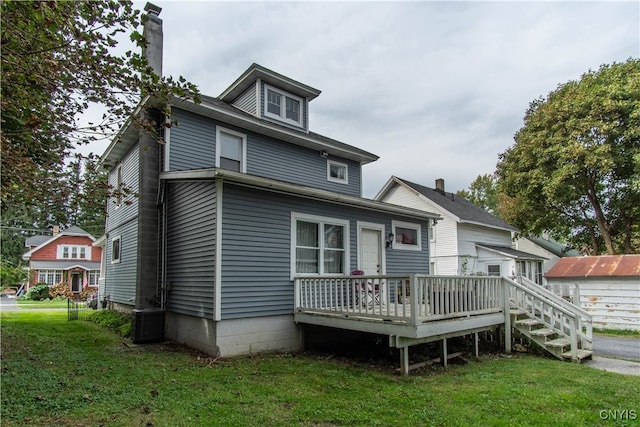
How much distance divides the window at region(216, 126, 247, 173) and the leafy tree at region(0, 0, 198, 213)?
552cm

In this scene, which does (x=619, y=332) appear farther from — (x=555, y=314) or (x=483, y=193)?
(x=483, y=193)

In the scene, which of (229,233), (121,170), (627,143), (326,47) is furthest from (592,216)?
(121,170)

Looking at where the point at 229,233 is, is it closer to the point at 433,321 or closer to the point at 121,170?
the point at 433,321

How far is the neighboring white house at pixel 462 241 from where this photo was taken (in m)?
19.1

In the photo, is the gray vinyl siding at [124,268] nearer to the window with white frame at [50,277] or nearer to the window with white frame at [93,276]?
the window with white frame at [93,276]

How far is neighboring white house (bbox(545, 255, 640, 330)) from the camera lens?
12.2 metres

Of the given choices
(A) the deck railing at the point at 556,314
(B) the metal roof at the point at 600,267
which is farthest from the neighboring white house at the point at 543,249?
(A) the deck railing at the point at 556,314

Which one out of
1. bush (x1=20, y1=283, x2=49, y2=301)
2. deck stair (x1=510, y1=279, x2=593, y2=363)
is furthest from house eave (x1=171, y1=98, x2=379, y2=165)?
bush (x1=20, y1=283, x2=49, y2=301)

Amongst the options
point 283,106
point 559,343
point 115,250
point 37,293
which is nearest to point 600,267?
point 559,343

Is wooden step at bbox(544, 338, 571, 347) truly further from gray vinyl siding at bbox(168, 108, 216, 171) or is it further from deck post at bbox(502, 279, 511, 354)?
gray vinyl siding at bbox(168, 108, 216, 171)

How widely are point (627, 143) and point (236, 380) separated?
20839 mm

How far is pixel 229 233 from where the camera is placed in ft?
24.0

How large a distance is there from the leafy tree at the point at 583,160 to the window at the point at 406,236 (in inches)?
448

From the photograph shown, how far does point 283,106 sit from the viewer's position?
12508 mm
